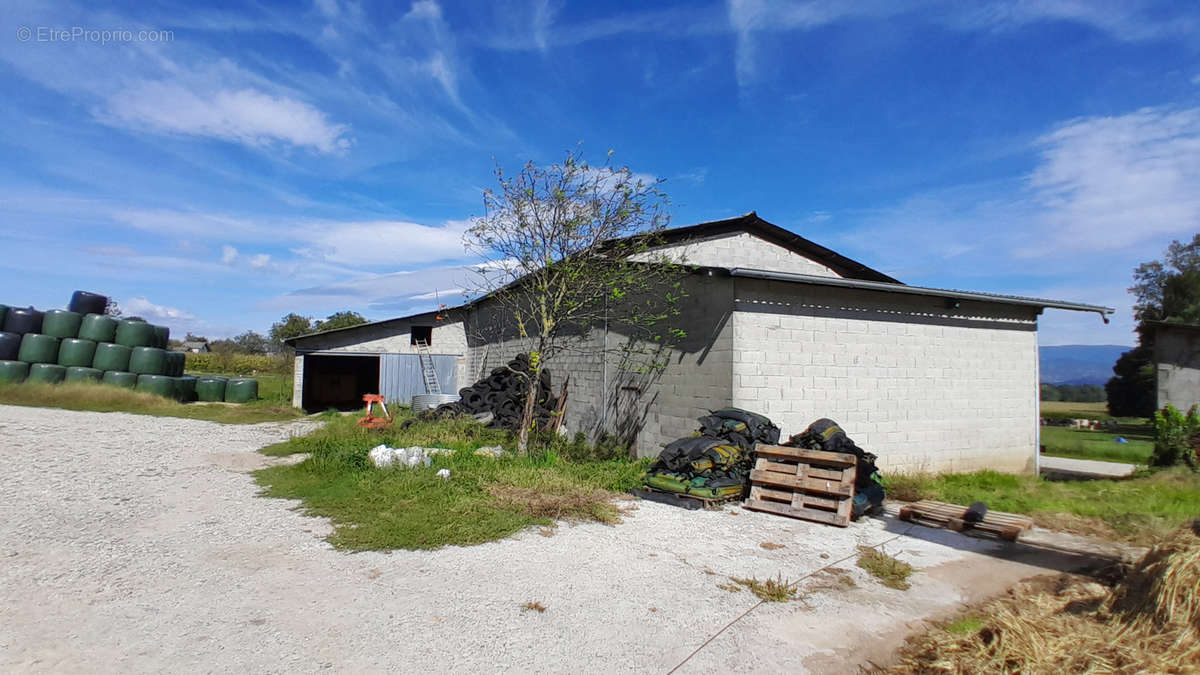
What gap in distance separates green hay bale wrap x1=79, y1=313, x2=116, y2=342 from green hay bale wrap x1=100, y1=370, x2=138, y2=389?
137cm

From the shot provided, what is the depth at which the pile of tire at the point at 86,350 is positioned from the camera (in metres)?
17.8

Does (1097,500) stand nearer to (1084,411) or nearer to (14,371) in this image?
(14,371)

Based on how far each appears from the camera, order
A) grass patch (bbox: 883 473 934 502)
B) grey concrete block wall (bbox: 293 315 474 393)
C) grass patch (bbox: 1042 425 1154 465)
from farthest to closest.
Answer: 1. grey concrete block wall (bbox: 293 315 474 393)
2. grass patch (bbox: 1042 425 1154 465)
3. grass patch (bbox: 883 473 934 502)

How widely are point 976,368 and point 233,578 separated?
11190mm

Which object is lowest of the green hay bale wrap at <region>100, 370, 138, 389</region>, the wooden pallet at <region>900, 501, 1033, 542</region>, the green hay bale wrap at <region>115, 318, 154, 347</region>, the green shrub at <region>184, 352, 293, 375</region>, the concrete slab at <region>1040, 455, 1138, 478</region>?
the concrete slab at <region>1040, 455, 1138, 478</region>

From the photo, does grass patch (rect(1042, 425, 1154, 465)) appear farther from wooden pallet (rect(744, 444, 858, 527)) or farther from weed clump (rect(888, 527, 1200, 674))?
weed clump (rect(888, 527, 1200, 674))

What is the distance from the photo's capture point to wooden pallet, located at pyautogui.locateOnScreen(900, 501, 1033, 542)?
6.27m

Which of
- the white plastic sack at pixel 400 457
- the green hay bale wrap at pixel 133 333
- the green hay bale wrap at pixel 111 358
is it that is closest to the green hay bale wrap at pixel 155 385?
the green hay bale wrap at pixel 111 358

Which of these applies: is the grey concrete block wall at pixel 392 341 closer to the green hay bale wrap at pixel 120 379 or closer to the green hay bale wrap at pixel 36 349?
the green hay bale wrap at pixel 120 379

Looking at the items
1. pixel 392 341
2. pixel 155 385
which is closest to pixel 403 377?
pixel 392 341

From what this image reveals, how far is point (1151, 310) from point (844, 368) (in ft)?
132

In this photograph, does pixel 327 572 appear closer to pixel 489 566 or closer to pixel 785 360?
pixel 489 566

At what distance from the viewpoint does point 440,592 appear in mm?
4445

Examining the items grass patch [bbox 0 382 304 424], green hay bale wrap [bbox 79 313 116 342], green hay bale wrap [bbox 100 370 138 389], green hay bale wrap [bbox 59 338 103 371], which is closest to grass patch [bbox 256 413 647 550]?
grass patch [bbox 0 382 304 424]
